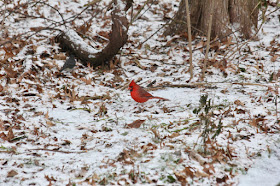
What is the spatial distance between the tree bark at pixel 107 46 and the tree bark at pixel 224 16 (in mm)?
1330

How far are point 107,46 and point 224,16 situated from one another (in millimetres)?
2425

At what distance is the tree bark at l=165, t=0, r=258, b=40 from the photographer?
19.0 feet

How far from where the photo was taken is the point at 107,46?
17.5ft

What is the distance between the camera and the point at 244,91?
14.0 ft

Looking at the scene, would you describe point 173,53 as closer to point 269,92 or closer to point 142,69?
point 142,69

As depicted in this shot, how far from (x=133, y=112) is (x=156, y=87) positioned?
82 cm

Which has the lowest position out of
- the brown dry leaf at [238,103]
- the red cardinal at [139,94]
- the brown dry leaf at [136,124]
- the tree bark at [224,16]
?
the brown dry leaf at [136,124]

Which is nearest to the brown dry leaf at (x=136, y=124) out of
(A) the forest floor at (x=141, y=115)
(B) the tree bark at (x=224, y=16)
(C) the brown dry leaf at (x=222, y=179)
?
(A) the forest floor at (x=141, y=115)

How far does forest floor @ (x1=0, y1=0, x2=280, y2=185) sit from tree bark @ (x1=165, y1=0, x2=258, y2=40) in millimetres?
309

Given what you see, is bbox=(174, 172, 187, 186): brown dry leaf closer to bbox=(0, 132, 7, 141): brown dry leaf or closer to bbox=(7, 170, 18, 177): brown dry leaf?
bbox=(7, 170, 18, 177): brown dry leaf

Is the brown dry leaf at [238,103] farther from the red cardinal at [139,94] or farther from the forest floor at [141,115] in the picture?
the red cardinal at [139,94]

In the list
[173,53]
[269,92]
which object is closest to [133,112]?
[269,92]

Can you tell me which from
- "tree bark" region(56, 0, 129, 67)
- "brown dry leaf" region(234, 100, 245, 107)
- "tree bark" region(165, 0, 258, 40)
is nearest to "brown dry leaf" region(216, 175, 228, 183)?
"brown dry leaf" region(234, 100, 245, 107)

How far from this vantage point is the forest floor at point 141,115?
265cm
